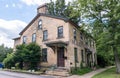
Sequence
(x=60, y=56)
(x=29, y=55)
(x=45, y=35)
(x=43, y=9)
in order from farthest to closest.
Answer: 1. (x=43, y=9)
2. (x=45, y=35)
3. (x=29, y=55)
4. (x=60, y=56)

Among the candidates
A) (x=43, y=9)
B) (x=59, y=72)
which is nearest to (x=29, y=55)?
(x=59, y=72)

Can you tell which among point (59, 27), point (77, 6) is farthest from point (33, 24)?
point (77, 6)

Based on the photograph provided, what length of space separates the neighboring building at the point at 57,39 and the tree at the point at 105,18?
9.35 feet

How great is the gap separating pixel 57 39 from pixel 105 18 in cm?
687

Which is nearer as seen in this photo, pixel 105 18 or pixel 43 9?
pixel 105 18

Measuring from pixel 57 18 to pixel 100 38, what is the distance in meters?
6.42

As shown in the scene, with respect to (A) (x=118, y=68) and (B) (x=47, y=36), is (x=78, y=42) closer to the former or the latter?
(B) (x=47, y=36)

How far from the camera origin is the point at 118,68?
21.5 metres

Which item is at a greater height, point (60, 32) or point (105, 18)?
point (105, 18)

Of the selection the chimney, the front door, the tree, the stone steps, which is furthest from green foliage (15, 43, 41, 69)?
the tree

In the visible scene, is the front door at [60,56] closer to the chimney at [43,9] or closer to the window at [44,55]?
the window at [44,55]

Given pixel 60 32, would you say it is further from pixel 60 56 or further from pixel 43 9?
pixel 43 9

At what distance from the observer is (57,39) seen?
22344mm

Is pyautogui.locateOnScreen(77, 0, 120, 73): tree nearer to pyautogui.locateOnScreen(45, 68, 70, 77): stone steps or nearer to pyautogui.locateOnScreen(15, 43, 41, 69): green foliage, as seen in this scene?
pyautogui.locateOnScreen(45, 68, 70, 77): stone steps
